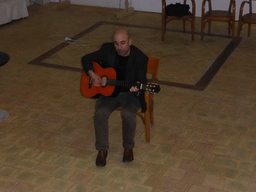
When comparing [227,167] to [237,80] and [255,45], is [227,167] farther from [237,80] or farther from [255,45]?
[255,45]

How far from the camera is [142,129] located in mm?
4164

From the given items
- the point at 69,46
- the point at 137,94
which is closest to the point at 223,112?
the point at 137,94

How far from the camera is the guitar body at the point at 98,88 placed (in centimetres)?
355

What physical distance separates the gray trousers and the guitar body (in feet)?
0.30

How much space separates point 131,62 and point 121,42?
0.22 metres

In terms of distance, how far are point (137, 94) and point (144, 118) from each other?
1.61 feet

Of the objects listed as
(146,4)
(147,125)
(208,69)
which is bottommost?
(147,125)

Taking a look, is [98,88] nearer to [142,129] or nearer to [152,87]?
[152,87]

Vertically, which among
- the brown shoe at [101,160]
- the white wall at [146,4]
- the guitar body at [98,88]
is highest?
the white wall at [146,4]

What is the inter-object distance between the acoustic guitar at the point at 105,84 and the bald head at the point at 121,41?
0.19 metres

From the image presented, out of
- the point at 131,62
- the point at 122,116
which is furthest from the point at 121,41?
the point at 122,116

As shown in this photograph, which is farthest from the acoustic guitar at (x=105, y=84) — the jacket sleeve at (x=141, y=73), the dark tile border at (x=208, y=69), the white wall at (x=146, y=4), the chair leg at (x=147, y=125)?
the white wall at (x=146, y=4)

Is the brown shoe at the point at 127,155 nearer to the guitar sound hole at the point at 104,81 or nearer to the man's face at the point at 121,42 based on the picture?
the guitar sound hole at the point at 104,81

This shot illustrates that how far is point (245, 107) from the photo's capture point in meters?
4.57
